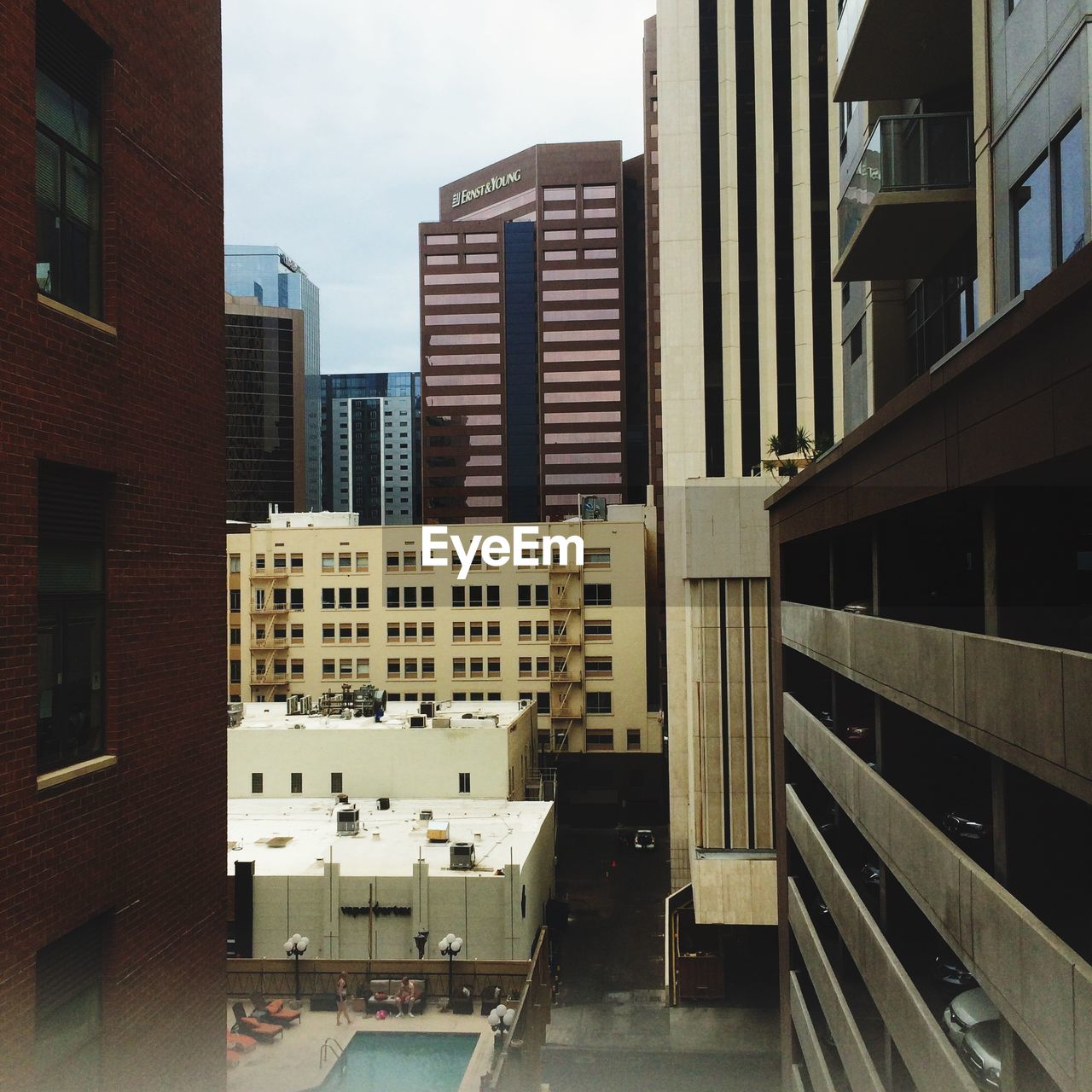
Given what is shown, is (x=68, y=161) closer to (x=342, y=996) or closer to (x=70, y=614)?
(x=70, y=614)

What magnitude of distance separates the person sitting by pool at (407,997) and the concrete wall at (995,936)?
12.8m

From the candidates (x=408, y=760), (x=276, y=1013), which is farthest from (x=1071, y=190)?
(x=408, y=760)

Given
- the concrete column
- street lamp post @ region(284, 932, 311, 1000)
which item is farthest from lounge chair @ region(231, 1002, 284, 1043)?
the concrete column

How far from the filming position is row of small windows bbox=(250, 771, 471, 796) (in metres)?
31.6

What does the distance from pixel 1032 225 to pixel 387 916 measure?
1977 centimetres

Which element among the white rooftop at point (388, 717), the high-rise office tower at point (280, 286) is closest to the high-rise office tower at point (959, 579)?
the white rooftop at point (388, 717)

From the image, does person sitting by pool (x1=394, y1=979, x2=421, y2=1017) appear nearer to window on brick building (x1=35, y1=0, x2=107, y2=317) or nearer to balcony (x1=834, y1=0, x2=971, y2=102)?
window on brick building (x1=35, y1=0, x2=107, y2=317)

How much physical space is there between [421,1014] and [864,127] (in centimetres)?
1715

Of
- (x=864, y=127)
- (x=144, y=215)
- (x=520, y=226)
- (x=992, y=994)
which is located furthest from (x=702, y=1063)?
(x=520, y=226)

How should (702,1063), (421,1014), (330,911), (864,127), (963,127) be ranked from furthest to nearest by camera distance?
1. (330,911)
2. (702,1063)
3. (421,1014)
4. (864,127)
5. (963,127)

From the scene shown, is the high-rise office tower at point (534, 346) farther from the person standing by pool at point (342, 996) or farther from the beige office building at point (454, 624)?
the person standing by pool at point (342, 996)

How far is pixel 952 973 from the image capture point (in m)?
7.62

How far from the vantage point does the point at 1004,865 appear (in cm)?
555

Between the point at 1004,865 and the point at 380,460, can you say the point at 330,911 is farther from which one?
the point at 380,460
